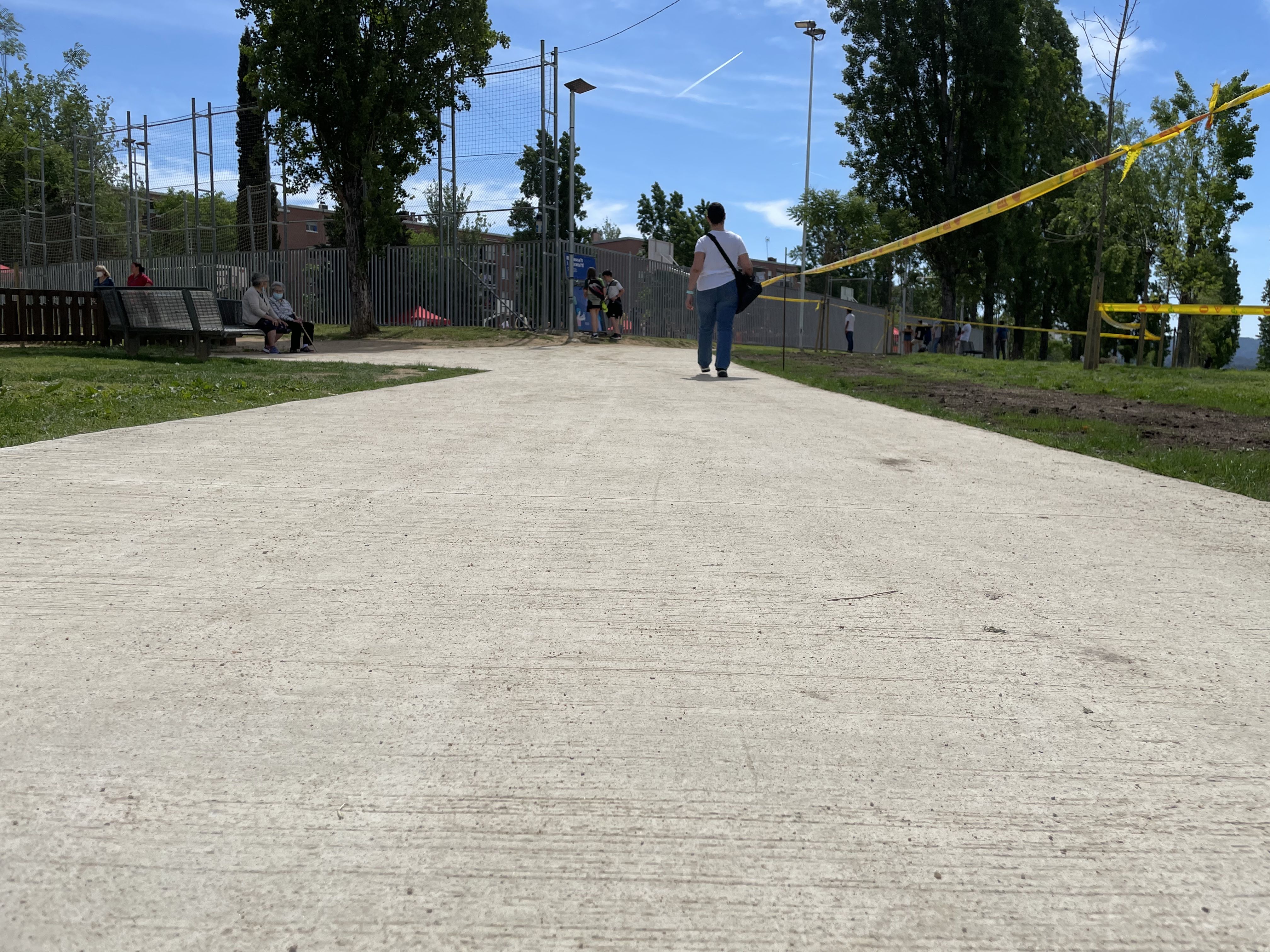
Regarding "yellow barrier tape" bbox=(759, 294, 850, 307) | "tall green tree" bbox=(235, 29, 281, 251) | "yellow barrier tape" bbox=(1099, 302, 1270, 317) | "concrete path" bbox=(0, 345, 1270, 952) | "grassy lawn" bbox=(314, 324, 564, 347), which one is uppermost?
"tall green tree" bbox=(235, 29, 281, 251)

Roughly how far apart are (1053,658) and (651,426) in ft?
15.8

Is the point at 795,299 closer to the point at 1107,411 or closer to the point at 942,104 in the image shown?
the point at 942,104

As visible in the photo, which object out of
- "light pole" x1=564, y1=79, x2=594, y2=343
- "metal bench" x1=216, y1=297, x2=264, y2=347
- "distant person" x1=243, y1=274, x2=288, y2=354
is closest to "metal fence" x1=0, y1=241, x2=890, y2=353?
"light pole" x1=564, y1=79, x2=594, y2=343

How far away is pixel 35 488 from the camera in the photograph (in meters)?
4.51

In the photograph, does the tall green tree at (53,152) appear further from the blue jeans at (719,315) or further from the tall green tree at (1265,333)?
the tall green tree at (1265,333)

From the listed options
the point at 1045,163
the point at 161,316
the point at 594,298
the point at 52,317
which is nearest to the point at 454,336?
the point at 594,298

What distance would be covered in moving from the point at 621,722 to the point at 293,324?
1712 cm

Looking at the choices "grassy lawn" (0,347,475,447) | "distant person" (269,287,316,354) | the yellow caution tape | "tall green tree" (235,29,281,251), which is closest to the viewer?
"grassy lawn" (0,347,475,447)

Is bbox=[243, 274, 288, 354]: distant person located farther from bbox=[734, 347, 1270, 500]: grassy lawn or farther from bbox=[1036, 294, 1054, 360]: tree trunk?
bbox=[1036, 294, 1054, 360]: tree trunk

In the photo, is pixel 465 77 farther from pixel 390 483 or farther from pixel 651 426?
pixel 390 483

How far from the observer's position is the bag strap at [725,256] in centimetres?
1157

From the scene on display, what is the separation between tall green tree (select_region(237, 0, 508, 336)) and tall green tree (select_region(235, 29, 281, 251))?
652cm

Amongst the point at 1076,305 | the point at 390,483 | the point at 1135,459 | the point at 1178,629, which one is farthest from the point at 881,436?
the point at 1076,305

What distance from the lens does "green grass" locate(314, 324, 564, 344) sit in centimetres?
2367
